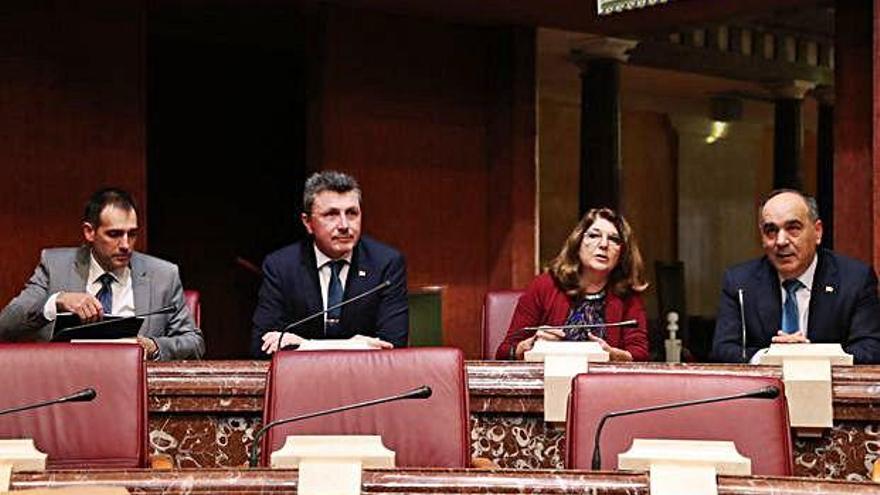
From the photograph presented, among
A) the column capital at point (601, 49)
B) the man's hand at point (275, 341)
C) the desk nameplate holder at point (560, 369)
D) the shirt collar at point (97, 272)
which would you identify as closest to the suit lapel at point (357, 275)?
the man's hand at point (275, 341)

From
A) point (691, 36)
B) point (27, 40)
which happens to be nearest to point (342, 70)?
point (27, 40)

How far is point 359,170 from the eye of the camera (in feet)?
23.1

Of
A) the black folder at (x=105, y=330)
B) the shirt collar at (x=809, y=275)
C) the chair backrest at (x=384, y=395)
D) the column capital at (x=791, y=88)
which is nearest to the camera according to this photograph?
the chair backrest at (x=384, y=395)

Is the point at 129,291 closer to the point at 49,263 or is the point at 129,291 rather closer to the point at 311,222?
the point at 49,263

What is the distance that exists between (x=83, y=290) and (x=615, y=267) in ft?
5.41

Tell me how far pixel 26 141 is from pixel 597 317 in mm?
3309

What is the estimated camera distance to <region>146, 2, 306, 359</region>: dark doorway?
9.25m

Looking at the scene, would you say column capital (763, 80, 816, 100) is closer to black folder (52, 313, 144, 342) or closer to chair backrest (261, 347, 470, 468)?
black folder (52, 313, 144, 342)

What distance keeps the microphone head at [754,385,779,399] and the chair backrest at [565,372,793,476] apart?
0.15ft

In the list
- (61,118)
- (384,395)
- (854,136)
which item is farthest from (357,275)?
(854,136)

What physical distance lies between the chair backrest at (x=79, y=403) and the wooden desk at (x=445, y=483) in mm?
670

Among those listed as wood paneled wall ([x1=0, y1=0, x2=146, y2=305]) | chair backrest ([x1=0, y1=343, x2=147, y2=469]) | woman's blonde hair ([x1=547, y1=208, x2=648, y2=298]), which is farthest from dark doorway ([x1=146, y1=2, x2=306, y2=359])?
chair backrest ([x1=0, y1=343, x2=147, y2=469])

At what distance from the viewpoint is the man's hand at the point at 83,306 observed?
3.56 meters

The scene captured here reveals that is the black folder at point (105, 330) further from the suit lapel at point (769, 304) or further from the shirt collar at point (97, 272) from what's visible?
the suit lapel at point (769, 304)
